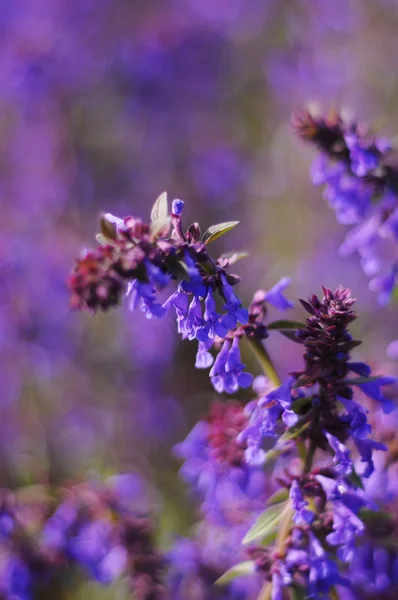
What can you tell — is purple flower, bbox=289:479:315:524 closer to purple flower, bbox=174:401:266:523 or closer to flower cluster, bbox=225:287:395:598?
flower cluster, bbox=225:287:395:598

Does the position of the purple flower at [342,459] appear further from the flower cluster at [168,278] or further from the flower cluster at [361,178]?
the flower cluster at [361,178]

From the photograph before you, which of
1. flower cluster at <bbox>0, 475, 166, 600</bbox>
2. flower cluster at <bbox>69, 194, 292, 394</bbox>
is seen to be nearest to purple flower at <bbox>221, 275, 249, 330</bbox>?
flower cluster at <bbox>69, 194, 292, 394</bbox>

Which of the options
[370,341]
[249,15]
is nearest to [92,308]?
[370,341]

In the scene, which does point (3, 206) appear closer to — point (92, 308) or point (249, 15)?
point (249, 15)

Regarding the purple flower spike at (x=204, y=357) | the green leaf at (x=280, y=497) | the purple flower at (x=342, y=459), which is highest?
the purple flower spike at (x=204, y=357)

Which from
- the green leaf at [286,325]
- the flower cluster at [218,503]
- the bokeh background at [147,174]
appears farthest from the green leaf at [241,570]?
the bokeh background at [147,174]
